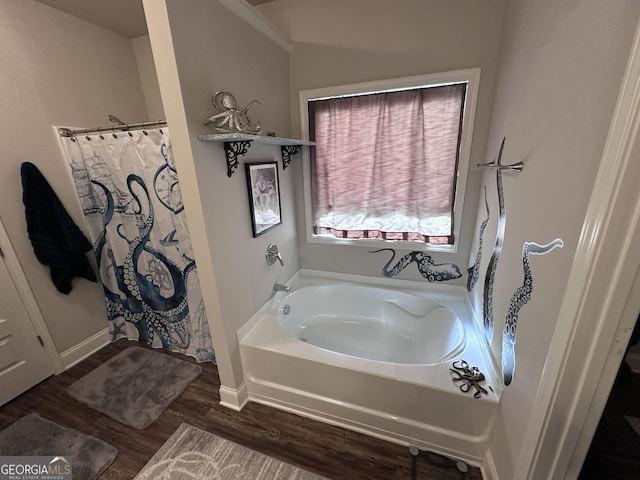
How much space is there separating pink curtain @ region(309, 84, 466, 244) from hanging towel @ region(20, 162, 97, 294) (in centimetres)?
188

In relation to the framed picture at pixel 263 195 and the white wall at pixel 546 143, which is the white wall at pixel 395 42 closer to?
the white wall at pixel 546 143

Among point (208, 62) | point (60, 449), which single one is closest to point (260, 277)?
point (208, 62)

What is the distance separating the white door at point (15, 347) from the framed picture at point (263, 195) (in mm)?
1673

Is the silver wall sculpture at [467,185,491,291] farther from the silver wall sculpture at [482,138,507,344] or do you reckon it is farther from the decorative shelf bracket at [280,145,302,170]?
the decorative shelf bracket at [280,145,302,170]

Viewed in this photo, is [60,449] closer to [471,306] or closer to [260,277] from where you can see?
[260,277]

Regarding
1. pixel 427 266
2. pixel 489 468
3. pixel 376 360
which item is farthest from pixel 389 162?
pixel 489 468

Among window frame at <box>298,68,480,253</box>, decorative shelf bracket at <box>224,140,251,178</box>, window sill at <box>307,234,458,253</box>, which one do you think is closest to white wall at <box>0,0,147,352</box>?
decorative shelf bracket at <box>224,140,251,178</box>

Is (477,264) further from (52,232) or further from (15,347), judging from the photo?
Answer: (15,347)

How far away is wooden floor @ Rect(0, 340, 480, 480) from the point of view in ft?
4.45

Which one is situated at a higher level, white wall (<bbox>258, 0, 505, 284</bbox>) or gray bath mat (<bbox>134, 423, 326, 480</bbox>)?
white wall (<bbox>258, 0, 505, 284</bbox>)

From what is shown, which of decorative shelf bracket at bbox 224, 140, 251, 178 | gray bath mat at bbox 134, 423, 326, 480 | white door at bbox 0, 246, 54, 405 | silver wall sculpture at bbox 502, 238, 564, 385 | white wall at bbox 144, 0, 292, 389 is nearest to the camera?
silver wall sculpture at bbox 502, 238, 564, 385

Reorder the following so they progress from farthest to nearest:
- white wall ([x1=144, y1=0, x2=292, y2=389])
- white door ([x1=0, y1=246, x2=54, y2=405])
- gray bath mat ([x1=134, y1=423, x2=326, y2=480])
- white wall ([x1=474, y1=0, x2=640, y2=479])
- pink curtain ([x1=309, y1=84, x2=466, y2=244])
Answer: pink curtain ([x1=309, y1=84, x2=466, y2=244]) < white door ([x1=0, y1=246, x2=54, y2=405]) < gray bath mat ([x1=134, y1=423, x2=326, y2=480]) < white wall ([x1=144, y1=0, x2=292, y2=389]) < white wall ([x1=474, y1=0, x2=640, y2=479])

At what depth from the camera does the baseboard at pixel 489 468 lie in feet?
4.06

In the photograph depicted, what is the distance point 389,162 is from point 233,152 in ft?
3.83
